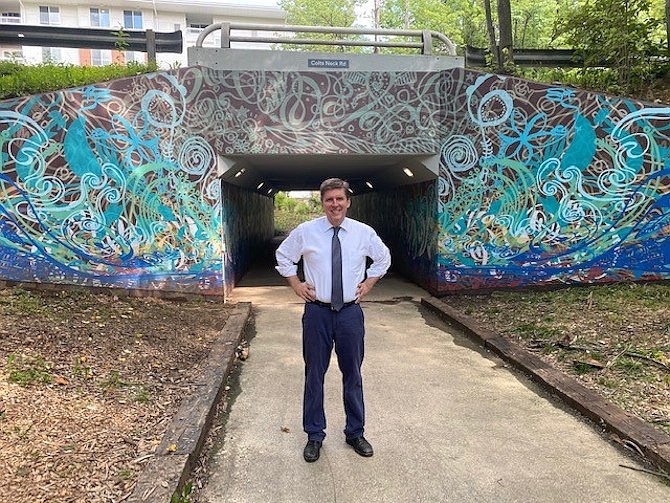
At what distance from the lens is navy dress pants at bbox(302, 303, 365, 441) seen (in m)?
3.47

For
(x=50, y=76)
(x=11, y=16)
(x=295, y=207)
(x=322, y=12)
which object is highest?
(x=322, y=12)

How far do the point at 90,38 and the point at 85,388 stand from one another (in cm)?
704

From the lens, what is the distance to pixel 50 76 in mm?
8203

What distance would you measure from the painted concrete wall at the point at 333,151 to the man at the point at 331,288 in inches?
198

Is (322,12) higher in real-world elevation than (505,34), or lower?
higher

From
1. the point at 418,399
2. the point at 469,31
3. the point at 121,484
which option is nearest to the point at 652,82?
the point at 418,399

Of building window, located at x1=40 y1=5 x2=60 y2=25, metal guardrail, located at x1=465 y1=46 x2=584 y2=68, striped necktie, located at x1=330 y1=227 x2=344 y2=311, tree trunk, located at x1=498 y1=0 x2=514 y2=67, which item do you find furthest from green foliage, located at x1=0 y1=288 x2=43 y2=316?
building window, located at x1=40 y1=5 x2=60 y2=25

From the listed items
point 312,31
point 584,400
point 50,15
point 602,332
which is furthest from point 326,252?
point 50,15

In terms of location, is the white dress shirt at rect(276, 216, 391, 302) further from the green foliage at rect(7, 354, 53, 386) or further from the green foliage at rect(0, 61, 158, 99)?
the green foliage at rect(0, 61, 158, 99)

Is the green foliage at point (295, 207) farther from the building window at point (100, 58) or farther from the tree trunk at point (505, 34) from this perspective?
the tree trunk at point (505, 34)

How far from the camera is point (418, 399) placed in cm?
474

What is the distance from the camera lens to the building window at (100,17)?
29.2 metres

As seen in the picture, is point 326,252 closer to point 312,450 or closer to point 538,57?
point 312,450

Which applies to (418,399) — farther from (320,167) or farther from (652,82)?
(652,82)
